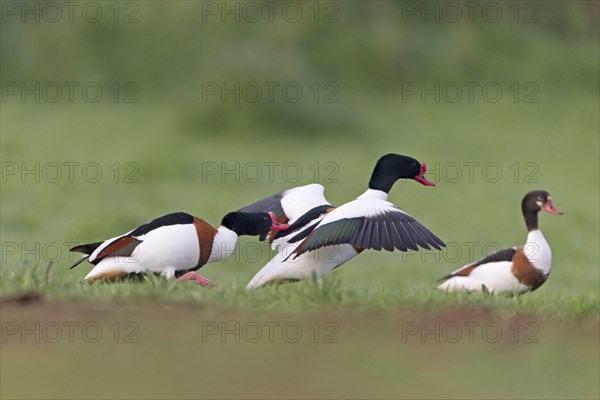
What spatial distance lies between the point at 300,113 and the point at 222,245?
14.0 m

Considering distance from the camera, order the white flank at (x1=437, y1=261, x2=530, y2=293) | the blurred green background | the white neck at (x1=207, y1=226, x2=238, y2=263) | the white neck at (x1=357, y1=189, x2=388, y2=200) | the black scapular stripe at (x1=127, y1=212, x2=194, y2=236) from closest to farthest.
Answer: the black scapular stripe at (x1=127, y1=212, x2=194, y2=236) < the white neck at (x1=207, y1=226, x2=238, y2=263) < the white flank at (x1=437, y1=261, x2=530, y2=293) < the white neck at (x1=357, y1=189, x2=388, y2=200) < the blurred green background

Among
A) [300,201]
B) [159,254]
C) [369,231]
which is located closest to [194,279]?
[159,254]

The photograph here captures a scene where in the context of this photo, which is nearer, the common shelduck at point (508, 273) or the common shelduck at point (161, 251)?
the common shelduck at point (161, 251)

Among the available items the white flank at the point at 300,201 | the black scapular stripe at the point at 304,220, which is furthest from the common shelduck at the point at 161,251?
the white flank at the point at 300,201

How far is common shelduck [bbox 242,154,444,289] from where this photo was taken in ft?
25.0

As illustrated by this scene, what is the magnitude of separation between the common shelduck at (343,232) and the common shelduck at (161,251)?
0.39 m

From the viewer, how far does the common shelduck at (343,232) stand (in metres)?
7.61

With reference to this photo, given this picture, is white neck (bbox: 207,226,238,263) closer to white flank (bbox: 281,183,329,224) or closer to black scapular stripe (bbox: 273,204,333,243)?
black scapular stripe (bbox: 273,204,333,243)

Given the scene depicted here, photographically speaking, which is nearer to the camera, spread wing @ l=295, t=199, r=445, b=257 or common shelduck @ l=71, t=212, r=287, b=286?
spread wing @ l=295, t=199, r=445, b=257

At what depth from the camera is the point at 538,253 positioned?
8.41 metres

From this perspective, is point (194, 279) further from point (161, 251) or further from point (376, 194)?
point (376, 194)

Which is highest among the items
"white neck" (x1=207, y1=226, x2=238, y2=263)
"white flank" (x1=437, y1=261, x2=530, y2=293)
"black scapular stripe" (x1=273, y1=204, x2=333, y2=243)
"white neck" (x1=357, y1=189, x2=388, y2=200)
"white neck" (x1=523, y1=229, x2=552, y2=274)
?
"white neck" (x1=357, y1=189, x2=388, y2=200)

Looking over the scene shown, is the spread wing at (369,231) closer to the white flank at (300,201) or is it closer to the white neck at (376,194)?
the white neck at (376,194)

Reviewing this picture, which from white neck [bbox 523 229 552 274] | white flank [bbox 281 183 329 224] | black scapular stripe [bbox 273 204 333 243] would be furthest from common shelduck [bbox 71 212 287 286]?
white neck [bbox 523 229 552 274]
